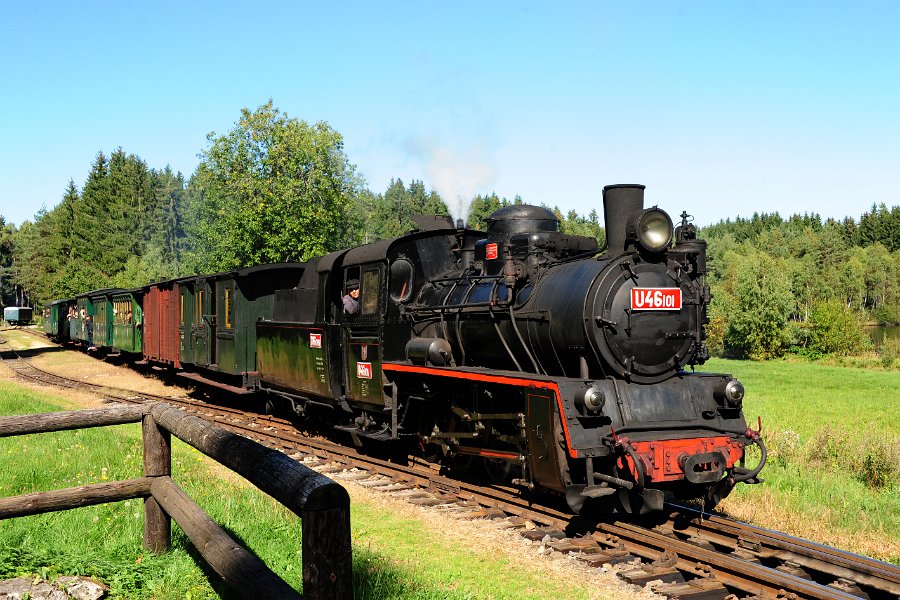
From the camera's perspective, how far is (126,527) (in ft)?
18.8

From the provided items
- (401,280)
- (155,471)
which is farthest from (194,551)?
(401,280)

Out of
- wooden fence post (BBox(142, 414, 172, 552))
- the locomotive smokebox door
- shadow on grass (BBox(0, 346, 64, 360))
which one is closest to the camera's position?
wooden fence post (BBox(142, 414, 172, 552))

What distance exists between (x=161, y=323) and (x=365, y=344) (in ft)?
46.2

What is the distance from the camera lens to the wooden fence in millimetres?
2635

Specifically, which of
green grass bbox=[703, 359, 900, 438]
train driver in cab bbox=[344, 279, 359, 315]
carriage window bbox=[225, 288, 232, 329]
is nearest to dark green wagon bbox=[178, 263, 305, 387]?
carriage window bbox=[225, 288, 232, 329]

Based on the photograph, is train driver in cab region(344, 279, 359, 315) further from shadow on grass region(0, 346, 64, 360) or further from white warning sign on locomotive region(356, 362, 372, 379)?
shadow on grass region(0, 346, 64, 360)

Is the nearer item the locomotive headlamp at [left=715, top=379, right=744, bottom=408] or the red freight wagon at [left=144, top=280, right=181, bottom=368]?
the locomotive headlamp at [left=715, top=379, right=744, bottom=408]

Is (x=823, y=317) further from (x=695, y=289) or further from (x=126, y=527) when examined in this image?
(x=126, y=527)

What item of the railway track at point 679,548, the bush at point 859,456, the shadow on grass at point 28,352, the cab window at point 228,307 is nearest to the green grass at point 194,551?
the railway track at point 679,548

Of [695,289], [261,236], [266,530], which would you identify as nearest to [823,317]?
[261,236]

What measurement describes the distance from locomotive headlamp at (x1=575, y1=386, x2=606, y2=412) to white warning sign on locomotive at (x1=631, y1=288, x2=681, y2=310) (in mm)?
1037

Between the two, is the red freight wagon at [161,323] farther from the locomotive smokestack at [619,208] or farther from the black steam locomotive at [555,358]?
the locomotive smokestack at [619,208]

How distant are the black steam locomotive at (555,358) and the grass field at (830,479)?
1.41 meters

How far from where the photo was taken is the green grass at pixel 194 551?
15.0ft
